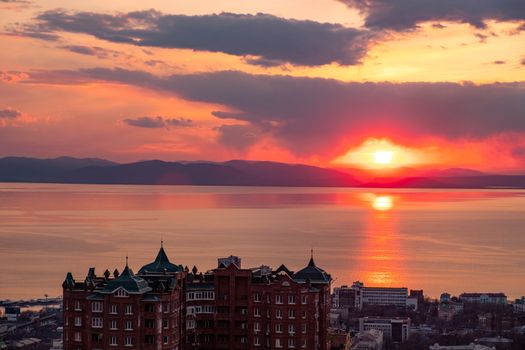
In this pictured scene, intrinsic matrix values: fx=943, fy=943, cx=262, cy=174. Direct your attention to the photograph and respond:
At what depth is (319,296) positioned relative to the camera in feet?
159

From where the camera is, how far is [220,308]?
47156 millimetres

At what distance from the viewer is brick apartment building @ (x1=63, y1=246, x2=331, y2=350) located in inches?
1716

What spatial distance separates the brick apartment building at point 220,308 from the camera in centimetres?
4359

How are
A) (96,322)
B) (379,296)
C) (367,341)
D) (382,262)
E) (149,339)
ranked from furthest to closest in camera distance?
1. (382,262)
2. (379,296)
3. (367,341)
4. (96,322)
5. (149,339)

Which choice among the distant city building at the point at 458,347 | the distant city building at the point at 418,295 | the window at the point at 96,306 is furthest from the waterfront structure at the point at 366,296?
the window at the point at 96,306

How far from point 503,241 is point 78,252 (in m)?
86.0

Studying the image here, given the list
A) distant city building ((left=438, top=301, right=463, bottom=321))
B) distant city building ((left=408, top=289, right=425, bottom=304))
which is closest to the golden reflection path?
distant city building ((left=408, top=289, right=425, bottom=304))

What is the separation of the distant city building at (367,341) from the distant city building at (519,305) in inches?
741

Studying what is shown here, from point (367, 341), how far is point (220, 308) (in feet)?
146

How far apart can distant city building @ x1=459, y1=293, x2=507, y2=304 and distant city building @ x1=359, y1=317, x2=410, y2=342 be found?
354 inches

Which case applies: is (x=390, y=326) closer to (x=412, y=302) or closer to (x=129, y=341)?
(x=412, y=302)

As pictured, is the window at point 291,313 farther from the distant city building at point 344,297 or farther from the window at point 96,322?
the distant city building at point 344,297

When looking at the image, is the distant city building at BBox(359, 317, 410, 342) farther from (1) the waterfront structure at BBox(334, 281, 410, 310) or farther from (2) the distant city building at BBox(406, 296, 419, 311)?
(1) the waterfront structure at BBox(334, 281, 410, 310)

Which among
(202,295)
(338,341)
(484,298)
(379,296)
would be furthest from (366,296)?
(202,295)
